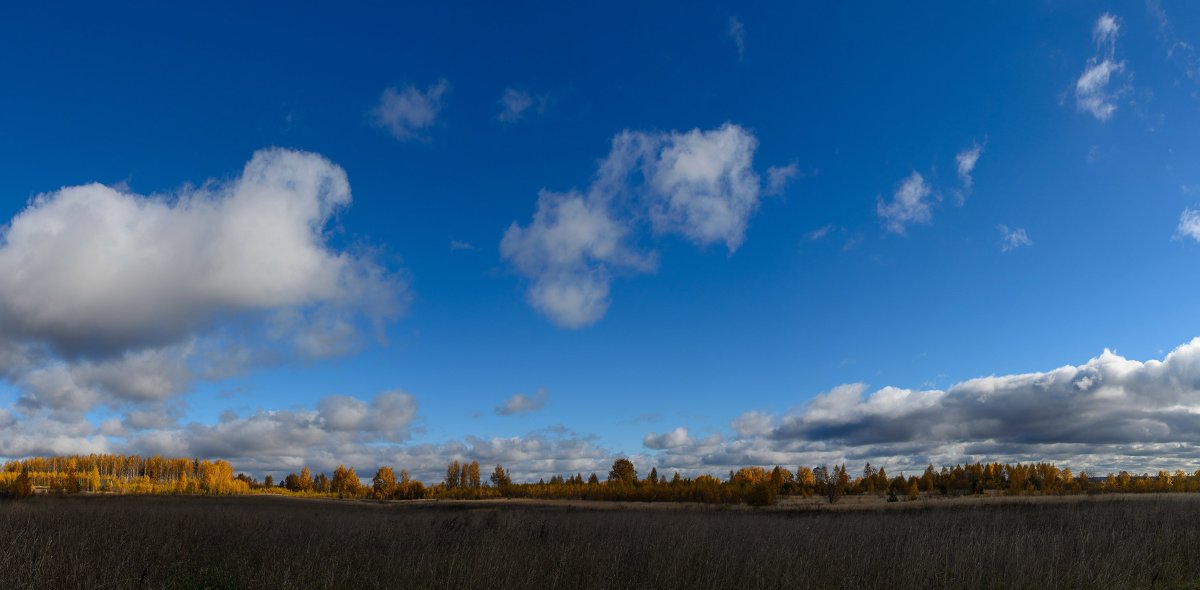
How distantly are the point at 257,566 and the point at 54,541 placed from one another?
398 centimetres

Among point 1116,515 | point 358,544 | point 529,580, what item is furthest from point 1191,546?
point 358,544

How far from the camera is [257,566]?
11.3m

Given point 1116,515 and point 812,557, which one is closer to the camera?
point 812,557

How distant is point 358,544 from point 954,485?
162 m

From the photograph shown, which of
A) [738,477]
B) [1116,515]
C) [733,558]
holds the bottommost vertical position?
[738,477]

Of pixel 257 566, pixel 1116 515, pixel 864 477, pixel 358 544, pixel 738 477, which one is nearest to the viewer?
pixel 257 566

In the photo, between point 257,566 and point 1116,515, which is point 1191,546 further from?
point 257,566

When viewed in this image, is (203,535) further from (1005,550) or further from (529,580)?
(1005,550)

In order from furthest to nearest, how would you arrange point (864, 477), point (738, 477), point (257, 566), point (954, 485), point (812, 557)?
point (738, 477) < point (864, 477) < point (954, 485) < point (812, 557) < point (257, 566)

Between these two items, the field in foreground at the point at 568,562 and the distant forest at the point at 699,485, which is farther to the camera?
the distant forest at the point at 699,485

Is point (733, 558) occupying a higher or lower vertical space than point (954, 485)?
higher

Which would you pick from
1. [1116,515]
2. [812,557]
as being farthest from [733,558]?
[1116,515]

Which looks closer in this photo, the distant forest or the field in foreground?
the field in foreground

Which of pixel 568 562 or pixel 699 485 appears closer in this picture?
pixel 568 562
